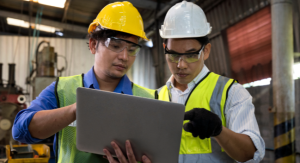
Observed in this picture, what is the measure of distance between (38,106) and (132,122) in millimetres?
609

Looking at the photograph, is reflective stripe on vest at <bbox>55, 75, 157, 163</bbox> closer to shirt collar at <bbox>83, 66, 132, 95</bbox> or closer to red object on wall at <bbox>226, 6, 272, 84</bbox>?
shirt collar at <bbox>83, 66, 132, 95</bbox>

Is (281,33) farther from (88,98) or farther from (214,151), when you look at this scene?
(88,98)

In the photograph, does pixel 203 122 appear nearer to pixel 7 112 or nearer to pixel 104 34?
pixel 104 34

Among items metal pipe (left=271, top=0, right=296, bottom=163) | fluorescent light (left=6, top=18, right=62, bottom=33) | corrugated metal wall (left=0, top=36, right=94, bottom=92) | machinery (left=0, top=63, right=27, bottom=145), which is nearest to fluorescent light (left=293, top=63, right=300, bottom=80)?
metal pipe (left=271, top=0, right=296, bottom=163)

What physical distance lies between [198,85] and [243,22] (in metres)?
3.85

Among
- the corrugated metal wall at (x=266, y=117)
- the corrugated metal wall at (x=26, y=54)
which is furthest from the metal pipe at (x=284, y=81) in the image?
the corrugated metal wall at (x=26, y=54)

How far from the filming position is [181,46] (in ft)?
5.85

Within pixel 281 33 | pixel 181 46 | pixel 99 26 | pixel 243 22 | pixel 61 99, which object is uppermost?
pixel 243 22

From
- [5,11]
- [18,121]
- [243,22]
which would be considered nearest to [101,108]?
[18,121]

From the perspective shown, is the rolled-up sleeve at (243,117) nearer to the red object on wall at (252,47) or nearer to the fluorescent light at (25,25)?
the red object on wall at (252,47)

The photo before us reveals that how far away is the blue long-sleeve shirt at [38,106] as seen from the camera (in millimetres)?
1252

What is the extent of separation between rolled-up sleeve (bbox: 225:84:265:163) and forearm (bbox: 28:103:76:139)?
94 centimetres

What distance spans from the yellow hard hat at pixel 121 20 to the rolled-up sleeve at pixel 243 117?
0.73 meters

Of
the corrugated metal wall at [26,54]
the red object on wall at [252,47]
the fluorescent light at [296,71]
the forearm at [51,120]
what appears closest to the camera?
the forearm at [51,120]
